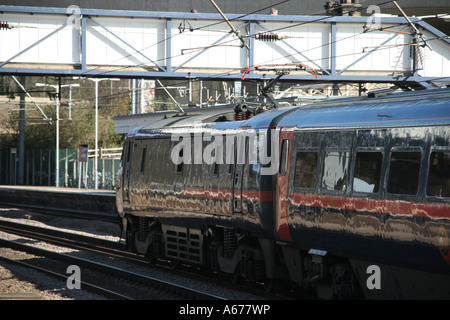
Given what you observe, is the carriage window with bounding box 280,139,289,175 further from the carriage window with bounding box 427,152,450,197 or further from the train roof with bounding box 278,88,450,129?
the carriage window with bounding box 427,152,450,197

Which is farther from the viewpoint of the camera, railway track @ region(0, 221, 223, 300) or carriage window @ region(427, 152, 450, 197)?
railway track @ region(0, 221, 223, 300)

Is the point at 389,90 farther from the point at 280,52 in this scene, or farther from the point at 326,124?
the point at 280,52

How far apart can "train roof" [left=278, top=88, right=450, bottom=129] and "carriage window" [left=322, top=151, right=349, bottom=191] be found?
1.44ft

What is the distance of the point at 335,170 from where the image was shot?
1025 centimetres

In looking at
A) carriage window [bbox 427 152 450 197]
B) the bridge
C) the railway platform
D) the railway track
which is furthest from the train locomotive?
the railway platform

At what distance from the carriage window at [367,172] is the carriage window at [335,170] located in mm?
248

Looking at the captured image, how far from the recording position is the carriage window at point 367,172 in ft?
31.0

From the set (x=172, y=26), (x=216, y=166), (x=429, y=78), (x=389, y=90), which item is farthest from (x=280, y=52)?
(x=389, y=90)

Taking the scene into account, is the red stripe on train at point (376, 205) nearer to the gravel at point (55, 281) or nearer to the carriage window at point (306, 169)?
the carriage window at point (306, 169)

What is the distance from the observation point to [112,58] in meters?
23.3

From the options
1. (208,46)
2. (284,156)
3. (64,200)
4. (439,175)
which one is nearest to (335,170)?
(284,156)

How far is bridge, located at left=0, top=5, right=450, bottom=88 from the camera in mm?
22750

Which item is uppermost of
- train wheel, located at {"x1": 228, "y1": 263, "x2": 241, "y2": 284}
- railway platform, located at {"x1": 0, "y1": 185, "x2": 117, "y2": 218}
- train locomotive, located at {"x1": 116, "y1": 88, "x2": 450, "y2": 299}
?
train locomotive, located at {"x1": 116, "y1": 88, "x2": 450, "y2": 299}

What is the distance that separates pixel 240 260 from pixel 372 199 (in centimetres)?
400
